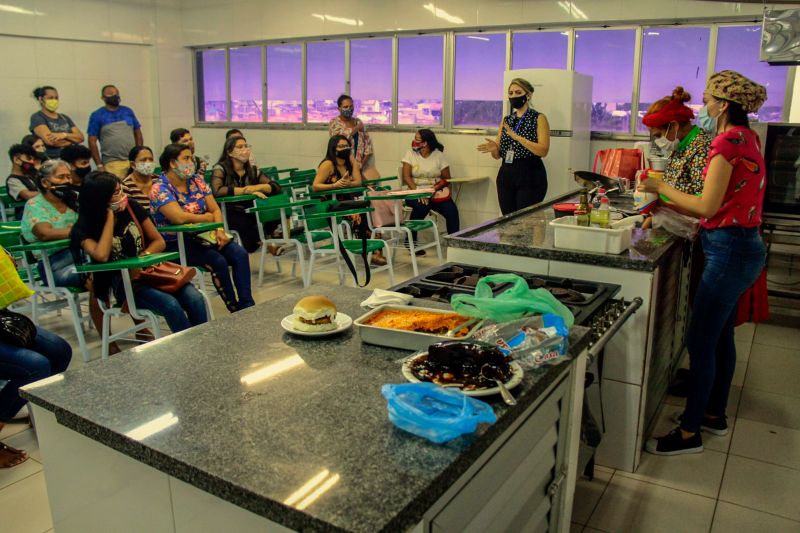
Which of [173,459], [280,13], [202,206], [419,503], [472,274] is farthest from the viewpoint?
[280,13]

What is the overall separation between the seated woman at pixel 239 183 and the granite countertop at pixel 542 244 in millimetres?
2397

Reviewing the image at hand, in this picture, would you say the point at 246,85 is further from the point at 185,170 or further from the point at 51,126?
the point at 185,170

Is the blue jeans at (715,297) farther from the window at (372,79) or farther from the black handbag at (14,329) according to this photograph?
the window at (372,79)

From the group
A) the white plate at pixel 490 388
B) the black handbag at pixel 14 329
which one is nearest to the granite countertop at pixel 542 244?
the white plate at pixel 490 388

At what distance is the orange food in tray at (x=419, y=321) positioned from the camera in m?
1.70

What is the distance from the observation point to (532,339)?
1.58 metres

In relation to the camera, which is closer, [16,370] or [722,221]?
[722,221]

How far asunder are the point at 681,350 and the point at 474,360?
2614 millimetres

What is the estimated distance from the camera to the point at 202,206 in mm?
4230

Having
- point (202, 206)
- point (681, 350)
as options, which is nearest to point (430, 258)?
point (202, 206)

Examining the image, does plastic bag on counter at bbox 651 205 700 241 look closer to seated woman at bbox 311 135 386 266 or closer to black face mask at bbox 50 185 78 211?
black face mask at bbox 50 185 78 211

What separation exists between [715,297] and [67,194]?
10.6 feet

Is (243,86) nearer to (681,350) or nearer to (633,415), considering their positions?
(681,350)

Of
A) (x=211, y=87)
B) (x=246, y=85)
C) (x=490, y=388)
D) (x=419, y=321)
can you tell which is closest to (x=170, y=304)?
(x=419, y=321)
